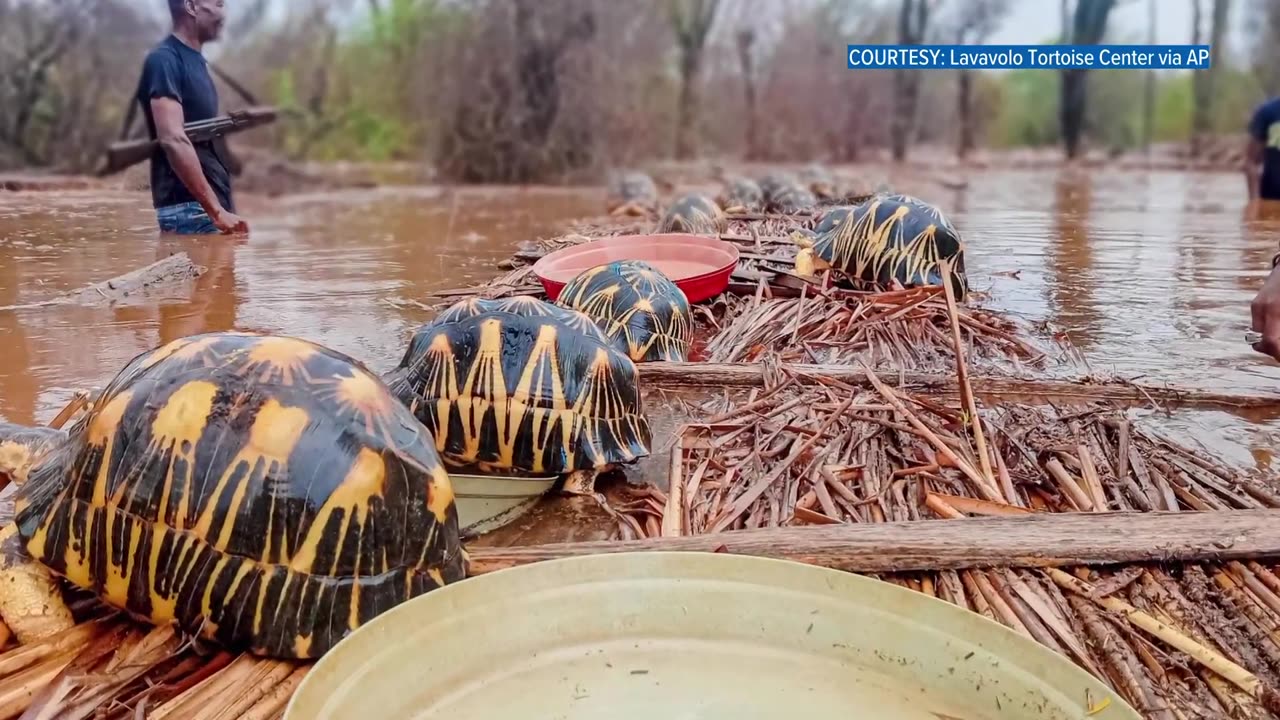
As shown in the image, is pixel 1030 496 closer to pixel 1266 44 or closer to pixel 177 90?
pixel 177 90

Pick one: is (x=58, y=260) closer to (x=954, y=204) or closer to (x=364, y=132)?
(x=954, y=204)

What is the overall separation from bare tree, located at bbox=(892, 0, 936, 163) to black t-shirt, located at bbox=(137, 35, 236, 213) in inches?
897

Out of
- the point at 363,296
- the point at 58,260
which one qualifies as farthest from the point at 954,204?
the point at 58,260

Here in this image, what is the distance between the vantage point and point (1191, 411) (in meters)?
3.37

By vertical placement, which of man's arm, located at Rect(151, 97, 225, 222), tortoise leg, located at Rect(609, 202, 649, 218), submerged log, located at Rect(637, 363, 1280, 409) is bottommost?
submerged log, located at Rect(637, 363, 1280, 409)

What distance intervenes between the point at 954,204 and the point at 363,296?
10461 mm

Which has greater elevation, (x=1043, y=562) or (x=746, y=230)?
(x=746, y=230)

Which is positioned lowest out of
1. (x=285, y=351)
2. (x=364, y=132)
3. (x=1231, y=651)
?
(x=1231, y=651)

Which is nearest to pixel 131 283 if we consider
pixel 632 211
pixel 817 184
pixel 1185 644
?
pixel 1185 644

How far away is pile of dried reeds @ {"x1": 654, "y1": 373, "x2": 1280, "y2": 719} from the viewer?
1.83 m

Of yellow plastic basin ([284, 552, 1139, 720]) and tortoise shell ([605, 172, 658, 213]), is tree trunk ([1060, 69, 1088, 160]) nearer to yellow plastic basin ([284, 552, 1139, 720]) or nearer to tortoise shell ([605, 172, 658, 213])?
tortoise shell ([605, 172, 658, 213])

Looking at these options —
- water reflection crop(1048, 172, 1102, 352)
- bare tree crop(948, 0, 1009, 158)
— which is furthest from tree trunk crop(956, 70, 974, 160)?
water reflection crop(1048, 172, 1102, 352)

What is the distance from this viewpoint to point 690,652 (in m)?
1.63

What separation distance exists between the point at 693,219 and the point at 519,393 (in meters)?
5.12
